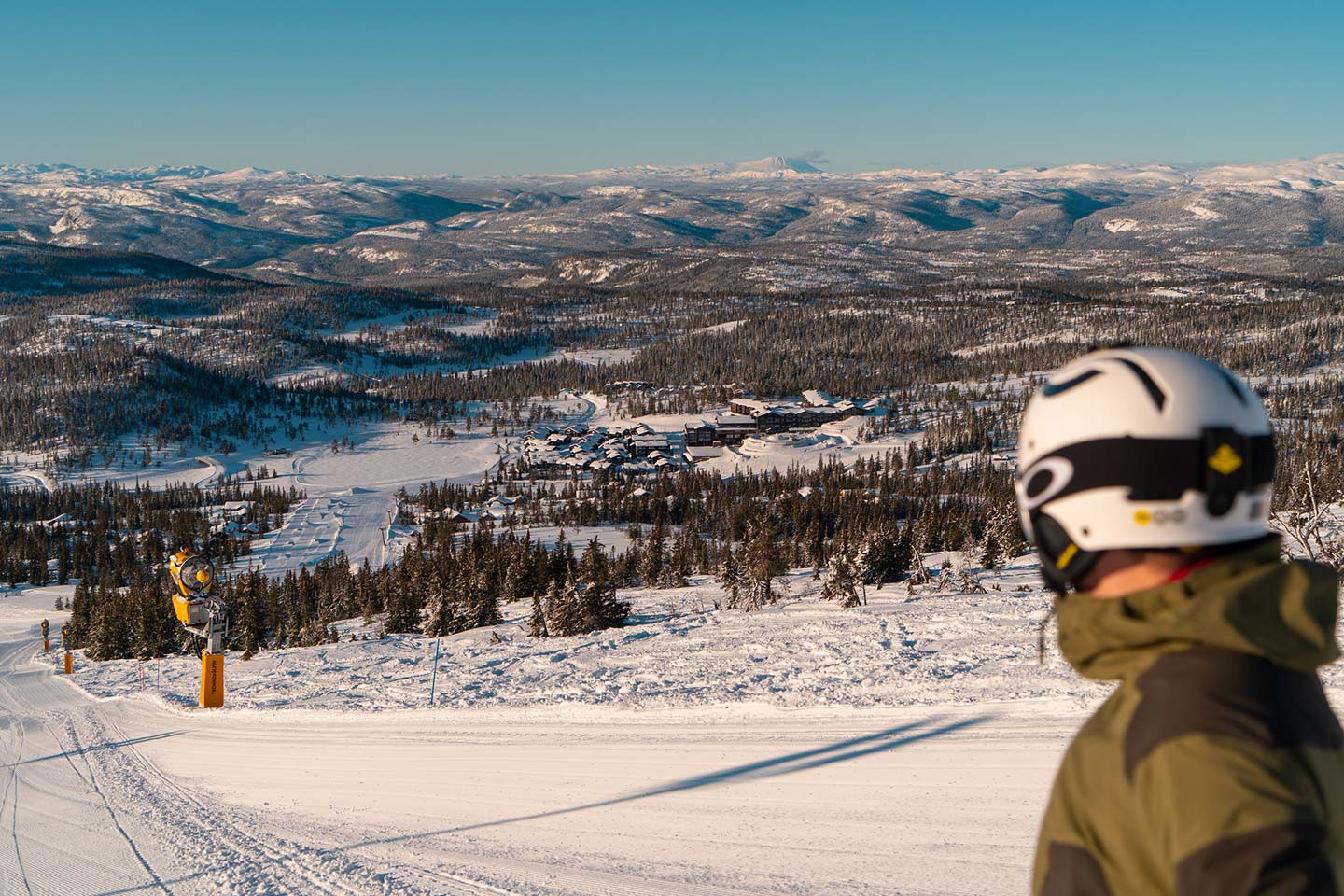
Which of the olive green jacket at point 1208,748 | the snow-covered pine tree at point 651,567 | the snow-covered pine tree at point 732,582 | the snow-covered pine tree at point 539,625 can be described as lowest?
the snow-covered pine tree at point 651,567

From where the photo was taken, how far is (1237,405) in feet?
7.62

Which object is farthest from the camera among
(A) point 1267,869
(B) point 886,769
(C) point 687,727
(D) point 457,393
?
(D) point 457,393

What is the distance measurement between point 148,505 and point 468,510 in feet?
133

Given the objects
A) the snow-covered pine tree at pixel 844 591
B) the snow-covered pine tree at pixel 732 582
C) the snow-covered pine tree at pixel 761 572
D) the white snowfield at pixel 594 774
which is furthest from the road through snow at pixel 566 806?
the snow-covered pine tree at pixel 732 582

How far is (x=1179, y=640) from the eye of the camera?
83.6 inches

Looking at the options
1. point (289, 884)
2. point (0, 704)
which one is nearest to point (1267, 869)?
point (289, 884)

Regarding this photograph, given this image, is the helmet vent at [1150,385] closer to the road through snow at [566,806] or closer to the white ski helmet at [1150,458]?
the white ski helmet at [1150,458]

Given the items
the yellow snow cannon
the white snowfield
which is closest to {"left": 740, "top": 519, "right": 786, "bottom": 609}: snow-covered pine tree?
the white snowfield

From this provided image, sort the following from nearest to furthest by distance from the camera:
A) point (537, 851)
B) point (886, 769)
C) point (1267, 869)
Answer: point (1267, 869) → point (537, 851) → point (886, 769)

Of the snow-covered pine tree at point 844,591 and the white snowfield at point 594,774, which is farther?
the snow-covered pine tree at point 844,591

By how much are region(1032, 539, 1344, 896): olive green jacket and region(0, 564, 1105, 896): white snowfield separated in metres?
6.01

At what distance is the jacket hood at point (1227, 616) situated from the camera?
2.04 metres

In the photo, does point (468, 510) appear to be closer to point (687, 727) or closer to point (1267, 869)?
point (687, 727)

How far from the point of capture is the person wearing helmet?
6.22 ft
